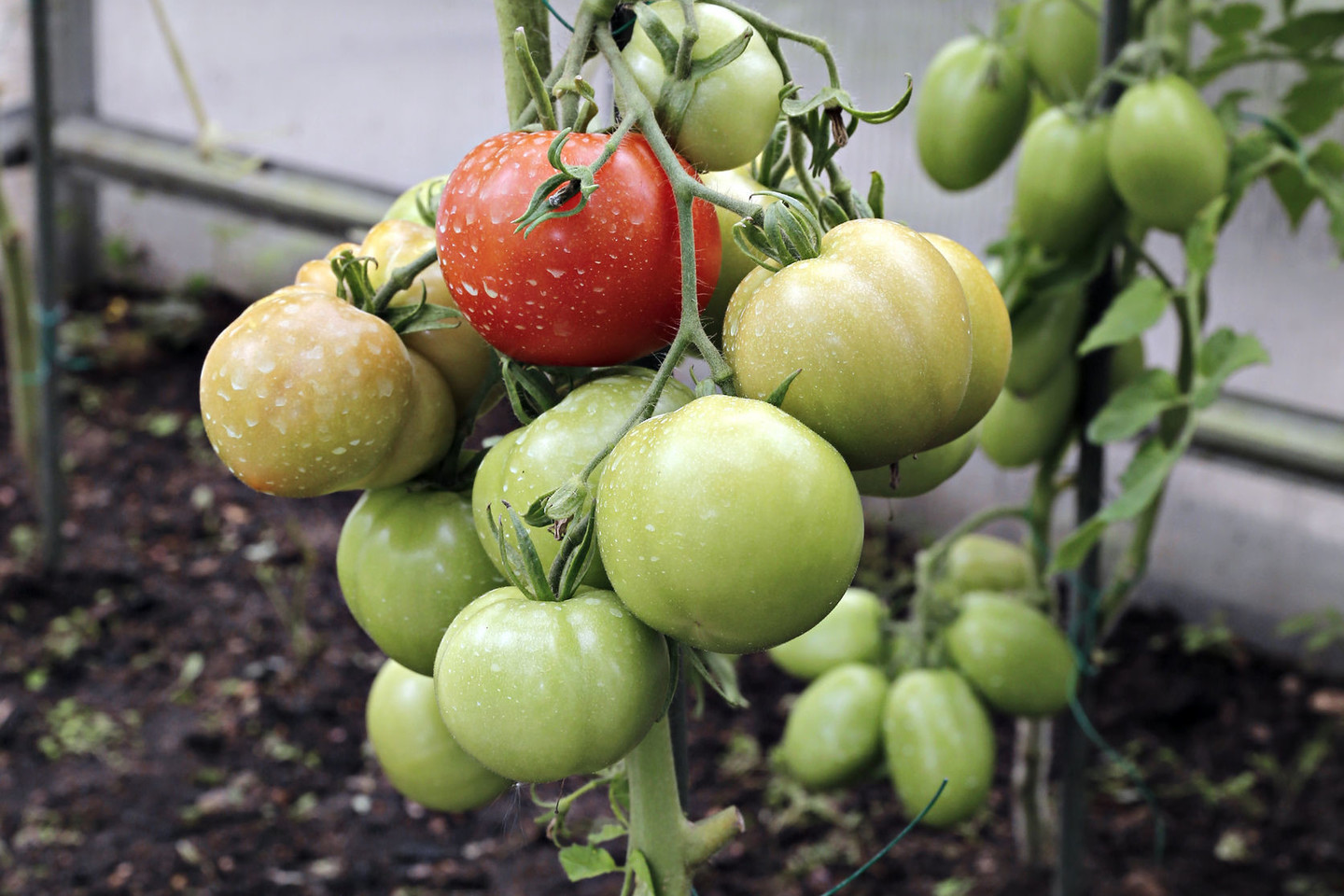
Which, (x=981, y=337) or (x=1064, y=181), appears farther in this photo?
(x=1064, y=181)

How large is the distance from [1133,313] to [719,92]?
0.64 m

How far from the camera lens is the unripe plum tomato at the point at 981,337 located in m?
0.44

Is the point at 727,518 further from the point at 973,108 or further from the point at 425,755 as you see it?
the point at 973,108

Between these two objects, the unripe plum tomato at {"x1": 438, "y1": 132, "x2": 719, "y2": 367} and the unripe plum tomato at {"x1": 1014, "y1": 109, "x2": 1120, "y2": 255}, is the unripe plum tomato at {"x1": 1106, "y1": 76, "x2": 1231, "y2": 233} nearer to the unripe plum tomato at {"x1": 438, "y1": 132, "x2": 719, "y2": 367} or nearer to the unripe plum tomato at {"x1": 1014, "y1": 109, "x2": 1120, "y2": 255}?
the unripe plum tomato at {"x1": 1014, "y1": 109, "x2": 1120, "y2": 255}

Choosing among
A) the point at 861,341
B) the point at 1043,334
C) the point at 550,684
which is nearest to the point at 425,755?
the point at 550,684

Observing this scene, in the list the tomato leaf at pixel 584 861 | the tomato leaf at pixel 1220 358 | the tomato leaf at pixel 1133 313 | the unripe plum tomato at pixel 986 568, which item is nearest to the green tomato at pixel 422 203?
the tomato leaf at pixel 584 861

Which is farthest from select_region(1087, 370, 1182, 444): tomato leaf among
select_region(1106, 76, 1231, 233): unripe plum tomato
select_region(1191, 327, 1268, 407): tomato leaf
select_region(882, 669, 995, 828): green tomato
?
select_region(882, 669, 995, 828): green tomato

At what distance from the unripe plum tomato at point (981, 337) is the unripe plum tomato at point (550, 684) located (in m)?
0.15

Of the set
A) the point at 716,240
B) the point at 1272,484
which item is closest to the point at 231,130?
the point at 1272,484

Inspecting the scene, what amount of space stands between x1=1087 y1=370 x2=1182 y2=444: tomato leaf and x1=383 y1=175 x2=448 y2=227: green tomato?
2.15ft

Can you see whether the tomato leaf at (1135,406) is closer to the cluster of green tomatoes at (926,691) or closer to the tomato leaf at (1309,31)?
the cluster of green tomatoes at (926,691)

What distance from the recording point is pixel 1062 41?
3.72 feet

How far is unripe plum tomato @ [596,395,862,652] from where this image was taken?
1.15 ft

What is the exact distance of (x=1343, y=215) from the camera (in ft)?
3.51
